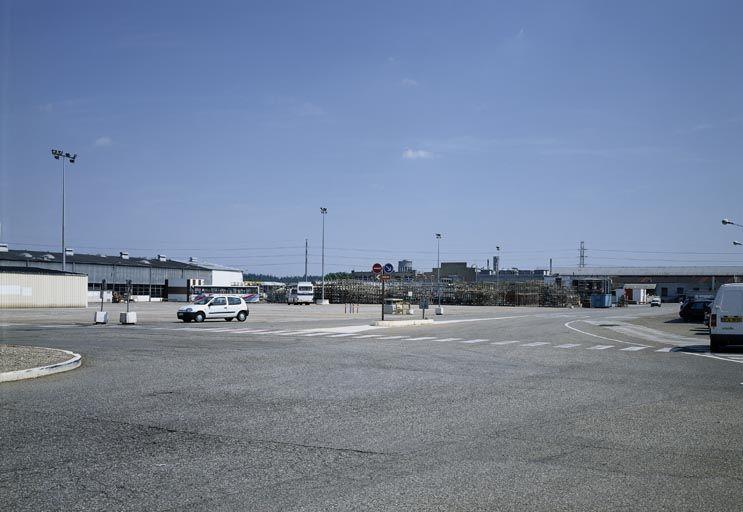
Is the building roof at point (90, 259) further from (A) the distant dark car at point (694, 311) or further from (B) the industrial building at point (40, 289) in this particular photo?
(A) the distant dark car at point (694, 311)

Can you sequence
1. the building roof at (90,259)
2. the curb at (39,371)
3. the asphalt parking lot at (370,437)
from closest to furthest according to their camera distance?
the asphalt parking lot at (370,437), the curb at (39,371), the building roof at (90,259)

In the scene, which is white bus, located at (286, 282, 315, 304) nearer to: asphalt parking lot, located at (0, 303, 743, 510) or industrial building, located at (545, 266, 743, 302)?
industrial building, located at (545, 266, 743, 302)

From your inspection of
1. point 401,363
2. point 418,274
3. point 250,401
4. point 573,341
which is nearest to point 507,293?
point 418,274

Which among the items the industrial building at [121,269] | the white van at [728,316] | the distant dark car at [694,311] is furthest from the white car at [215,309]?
the industrial building at [121,269]

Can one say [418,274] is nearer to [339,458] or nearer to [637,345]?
[637,345]

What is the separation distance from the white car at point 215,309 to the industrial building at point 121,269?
5419 centimetres

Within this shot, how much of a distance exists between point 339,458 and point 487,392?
5.53 m

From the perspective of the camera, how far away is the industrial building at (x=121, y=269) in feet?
307

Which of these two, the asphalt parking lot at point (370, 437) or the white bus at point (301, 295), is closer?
the asphalt parking lot at point (370, 437)

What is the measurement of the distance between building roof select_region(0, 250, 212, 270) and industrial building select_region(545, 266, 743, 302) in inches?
2854

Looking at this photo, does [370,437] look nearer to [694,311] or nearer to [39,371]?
[39,371]

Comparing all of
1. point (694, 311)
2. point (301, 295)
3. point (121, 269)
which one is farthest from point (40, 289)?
point (694, 311)

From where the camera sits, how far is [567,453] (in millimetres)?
7453

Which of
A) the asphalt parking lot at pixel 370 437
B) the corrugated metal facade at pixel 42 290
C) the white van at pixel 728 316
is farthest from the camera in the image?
the corrugated metal facade at pixel 42 290
